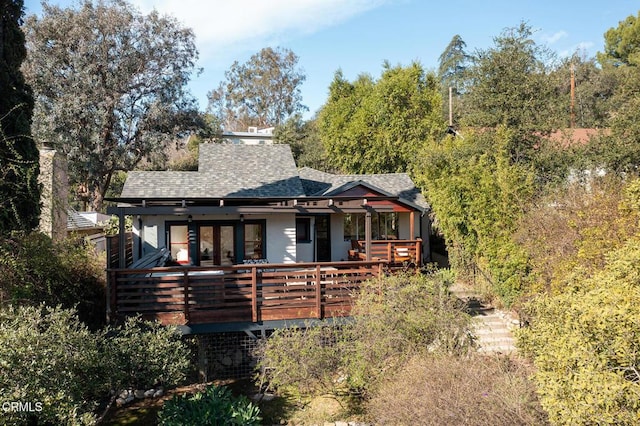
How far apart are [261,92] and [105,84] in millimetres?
20745

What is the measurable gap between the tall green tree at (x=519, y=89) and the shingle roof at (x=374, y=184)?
203 inches

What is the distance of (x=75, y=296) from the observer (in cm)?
908

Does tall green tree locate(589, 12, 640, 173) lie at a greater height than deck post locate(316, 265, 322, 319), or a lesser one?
greater

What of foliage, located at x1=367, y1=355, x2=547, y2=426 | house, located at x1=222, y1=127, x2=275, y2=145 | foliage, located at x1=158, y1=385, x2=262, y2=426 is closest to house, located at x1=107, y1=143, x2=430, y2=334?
foliage, located at x1=158, y1=385, x2=262, y2=426

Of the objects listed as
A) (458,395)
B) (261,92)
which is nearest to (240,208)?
(458,395)

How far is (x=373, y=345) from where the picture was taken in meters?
6.94

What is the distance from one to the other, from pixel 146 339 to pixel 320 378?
3217 mm

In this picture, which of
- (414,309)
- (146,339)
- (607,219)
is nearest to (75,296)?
(146,339)

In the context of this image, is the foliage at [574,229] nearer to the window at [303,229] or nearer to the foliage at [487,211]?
the foliage at [487,211]

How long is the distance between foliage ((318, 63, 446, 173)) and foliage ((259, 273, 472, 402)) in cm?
1819

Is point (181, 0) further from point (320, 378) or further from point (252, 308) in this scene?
point (320, 378)

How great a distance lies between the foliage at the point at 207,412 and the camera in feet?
20.6

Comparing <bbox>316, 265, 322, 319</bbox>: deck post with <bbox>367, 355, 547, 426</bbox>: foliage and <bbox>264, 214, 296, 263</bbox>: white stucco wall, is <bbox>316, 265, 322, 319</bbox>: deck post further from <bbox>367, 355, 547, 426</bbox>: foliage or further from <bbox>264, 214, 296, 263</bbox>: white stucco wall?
<bbox>264, 214, 296, 263</bbox>: white stucco wall

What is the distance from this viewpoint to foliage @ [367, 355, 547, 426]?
506 cm
